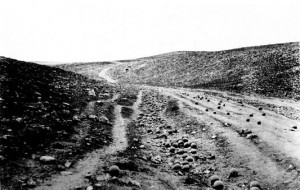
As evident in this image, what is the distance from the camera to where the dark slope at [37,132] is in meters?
5.58

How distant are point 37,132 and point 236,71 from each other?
30492 millimetres

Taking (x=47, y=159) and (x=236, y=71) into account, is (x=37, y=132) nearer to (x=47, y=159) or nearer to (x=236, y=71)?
(x=47, y=159)

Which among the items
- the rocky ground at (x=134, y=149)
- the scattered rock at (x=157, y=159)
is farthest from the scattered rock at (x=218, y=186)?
the scattered rock at (x=157, y=159)

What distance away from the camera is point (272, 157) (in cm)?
704

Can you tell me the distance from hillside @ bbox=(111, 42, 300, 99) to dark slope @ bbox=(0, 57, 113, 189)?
697 inches

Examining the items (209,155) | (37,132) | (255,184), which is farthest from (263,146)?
(37,132)

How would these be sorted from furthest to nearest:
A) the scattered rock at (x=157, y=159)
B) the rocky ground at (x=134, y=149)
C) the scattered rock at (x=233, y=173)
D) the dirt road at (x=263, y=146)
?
1. the scattered rock at (x=157, y=159)
2. the scattered rock at (x=233, y=173)
3. the dirt road at (x=263, y=146)
4. the rocky ground at (x=134, y=149)

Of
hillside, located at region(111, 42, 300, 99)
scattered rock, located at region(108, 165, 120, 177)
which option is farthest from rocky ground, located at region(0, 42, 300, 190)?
hillside, located at region(111, 42, 300, 99)

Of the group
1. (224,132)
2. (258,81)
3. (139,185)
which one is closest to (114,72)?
(258,81)

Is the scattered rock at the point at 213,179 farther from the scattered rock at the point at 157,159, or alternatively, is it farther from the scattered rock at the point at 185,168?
the scattered rock at the point at 157,159

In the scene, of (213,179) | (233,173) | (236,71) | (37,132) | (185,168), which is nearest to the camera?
(213,179)

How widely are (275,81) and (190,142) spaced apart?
21.3 m

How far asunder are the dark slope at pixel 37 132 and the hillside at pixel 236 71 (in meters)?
17.7

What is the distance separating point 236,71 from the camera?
1375 inches
